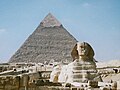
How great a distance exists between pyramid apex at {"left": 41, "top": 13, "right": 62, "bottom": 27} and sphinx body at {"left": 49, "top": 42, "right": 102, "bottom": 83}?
433ft

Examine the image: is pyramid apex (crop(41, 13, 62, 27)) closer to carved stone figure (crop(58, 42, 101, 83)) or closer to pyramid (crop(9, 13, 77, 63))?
pyramid (crop(9, 13, 77, 63))

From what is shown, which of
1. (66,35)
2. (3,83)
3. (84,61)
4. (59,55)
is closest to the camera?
(3,83)

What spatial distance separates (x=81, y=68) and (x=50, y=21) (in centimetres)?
13848

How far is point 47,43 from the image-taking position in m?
141

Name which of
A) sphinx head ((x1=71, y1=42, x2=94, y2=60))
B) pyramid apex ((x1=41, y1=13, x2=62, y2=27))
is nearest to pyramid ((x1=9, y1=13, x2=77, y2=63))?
pyramid apex ((x1=41, y1=13, x2=62, y2=27))

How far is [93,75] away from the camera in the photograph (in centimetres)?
1527

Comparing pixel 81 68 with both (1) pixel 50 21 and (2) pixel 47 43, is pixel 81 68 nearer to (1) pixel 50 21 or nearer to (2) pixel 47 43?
(2) pixel 47 43

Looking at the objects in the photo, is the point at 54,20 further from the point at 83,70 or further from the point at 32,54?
the point at 83,70

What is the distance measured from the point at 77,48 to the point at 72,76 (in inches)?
67.2

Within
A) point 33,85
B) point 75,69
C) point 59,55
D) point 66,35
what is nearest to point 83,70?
point 75,69

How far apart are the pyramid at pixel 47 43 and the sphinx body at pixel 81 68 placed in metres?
109

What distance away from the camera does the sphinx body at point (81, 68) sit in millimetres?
15297

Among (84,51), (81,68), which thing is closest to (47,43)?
(84,51)

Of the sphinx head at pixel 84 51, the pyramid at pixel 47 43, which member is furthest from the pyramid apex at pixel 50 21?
the sphinx head at pixel 84 51
